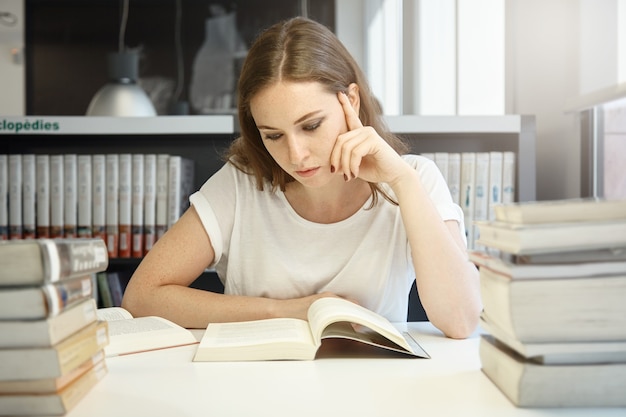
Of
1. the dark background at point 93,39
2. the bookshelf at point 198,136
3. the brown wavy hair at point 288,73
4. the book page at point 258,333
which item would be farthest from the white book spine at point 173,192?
the dark background at point 93,39

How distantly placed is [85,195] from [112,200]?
0.30 ft

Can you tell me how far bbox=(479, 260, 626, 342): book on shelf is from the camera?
2.24ft

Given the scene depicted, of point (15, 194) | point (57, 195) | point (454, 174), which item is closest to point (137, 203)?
point (57, 195)

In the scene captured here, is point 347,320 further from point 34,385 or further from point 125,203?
point 125,203

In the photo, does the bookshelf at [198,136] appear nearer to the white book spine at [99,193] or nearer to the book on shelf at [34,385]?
the white book spine at [99,193]

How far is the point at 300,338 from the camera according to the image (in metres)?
0.97

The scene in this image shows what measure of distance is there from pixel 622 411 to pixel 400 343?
324mm

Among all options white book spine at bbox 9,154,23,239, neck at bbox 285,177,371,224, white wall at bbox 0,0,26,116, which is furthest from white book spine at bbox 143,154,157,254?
white wall at bbox 0,0,26,116

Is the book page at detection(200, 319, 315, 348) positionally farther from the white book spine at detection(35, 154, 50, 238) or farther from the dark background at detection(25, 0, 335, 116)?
the dark background at detection(25, 0, 335, 116)

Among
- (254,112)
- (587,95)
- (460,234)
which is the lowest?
(460,234)

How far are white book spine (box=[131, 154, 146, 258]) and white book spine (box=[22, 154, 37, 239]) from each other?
33cm

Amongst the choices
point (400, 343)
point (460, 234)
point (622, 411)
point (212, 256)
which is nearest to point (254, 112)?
point (212, 256)

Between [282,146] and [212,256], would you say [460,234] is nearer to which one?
[282,146]

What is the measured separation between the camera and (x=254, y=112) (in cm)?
136
